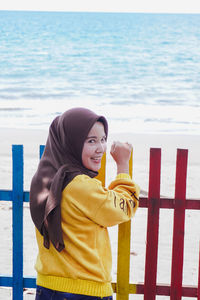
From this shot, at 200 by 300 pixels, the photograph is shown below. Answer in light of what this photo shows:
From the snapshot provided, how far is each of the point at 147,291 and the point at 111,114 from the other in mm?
12319

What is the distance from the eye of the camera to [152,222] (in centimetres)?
294

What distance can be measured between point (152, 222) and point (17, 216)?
2.79 ft

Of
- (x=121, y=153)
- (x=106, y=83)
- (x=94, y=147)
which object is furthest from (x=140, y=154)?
(x=106, y=83)

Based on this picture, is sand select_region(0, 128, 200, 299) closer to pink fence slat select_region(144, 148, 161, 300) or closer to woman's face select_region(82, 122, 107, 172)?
pink fence slat select_region(144, 148, 161, 300)

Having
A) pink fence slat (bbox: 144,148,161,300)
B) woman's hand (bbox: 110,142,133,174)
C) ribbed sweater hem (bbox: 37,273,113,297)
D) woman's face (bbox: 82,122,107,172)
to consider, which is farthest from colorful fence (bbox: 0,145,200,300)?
ribbed sweater hem (bbox: 37,273,113,297)

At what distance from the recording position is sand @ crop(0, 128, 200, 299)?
14.0 ft

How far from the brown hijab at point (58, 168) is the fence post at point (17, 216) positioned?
700 mm

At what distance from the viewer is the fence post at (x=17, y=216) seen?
2.89 m

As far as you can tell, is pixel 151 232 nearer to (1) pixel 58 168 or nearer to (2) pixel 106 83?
(1) pixel 58 168

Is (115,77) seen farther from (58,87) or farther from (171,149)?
(171,149)

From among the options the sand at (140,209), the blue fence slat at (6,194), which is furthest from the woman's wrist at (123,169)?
the sand at (140,209)

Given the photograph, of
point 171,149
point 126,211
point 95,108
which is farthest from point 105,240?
point 95,108

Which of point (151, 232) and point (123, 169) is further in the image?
point (151, 232)

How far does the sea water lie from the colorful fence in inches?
357
